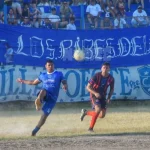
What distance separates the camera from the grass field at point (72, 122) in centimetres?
1512

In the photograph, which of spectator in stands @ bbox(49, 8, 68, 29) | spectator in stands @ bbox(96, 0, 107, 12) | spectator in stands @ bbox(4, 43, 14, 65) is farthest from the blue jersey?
spectator in stands @ bbox(96, 0, 107, 12)

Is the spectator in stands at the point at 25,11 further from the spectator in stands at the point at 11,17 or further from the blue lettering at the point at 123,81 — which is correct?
the blue lettering at the point at 123,81

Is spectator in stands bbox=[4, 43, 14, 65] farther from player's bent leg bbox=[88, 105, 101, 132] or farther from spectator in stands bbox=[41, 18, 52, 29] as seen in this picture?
player's bent leg bbox=[88, 105, 101, 132]

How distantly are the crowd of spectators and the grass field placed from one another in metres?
2.77

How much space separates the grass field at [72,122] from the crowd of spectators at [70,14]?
2.77m

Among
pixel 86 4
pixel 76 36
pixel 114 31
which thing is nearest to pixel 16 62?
pixel 76 36

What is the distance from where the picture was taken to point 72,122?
56.0 ft

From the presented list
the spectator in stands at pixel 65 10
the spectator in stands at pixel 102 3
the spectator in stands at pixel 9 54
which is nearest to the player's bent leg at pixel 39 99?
the spectator in stands at pixel 9 54

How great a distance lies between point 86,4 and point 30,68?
16.6ft

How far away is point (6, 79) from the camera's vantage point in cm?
1945

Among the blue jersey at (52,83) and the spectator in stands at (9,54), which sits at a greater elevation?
the spectator in stands at (9,54)

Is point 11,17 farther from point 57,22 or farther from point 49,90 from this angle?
point 49,90

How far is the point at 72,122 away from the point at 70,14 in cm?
600

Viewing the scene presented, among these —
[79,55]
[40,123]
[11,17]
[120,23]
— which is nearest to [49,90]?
[40,123]
